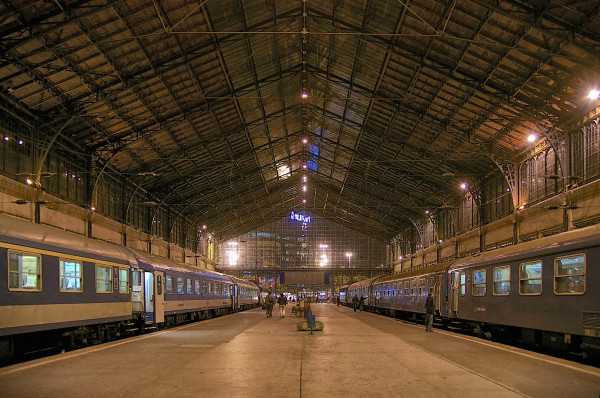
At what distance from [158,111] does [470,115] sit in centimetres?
1727

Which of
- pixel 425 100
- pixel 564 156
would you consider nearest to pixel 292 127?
pixel 425 100

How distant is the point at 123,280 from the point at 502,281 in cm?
1286

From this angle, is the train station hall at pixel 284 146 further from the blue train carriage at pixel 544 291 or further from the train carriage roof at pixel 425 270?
the train carriage roof at pixel 425 270

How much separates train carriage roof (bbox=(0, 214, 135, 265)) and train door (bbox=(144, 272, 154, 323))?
3754 mm

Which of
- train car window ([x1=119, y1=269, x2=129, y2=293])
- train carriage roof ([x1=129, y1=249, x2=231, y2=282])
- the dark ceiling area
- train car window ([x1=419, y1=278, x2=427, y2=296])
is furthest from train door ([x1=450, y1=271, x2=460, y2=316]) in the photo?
train car window ([x1=119, y1=269, x2=129, y2=293])

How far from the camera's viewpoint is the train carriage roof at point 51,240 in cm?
1253

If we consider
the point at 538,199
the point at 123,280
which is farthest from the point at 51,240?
the point at 538,199

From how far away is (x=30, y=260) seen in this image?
523 inches

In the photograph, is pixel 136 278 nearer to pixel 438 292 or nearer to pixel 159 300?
pixel 159 300

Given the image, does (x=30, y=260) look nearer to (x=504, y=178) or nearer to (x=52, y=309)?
(x=52, y=309)

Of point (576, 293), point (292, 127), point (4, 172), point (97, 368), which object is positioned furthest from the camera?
point (292, 127)

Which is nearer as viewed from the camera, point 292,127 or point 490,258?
point 490,258

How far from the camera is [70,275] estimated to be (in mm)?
15359

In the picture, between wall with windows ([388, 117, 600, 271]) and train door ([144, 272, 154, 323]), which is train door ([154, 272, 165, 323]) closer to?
train door ([144, 272, 154, 323])
